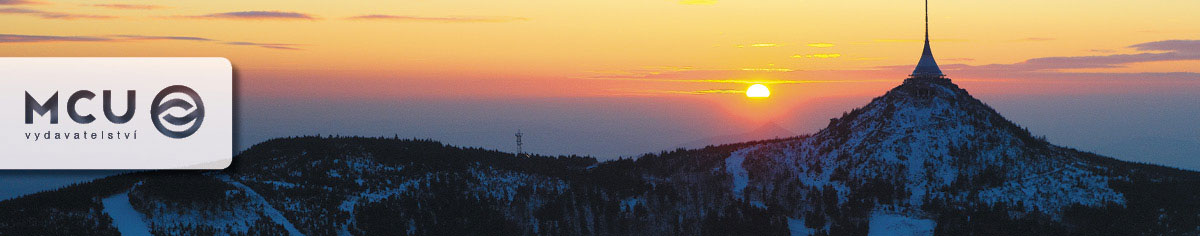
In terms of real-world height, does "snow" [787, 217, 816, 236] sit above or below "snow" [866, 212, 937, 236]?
below

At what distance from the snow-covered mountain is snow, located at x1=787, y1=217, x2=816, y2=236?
0.74 ft

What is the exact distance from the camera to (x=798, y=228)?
16575cm

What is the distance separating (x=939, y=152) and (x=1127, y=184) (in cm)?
2321

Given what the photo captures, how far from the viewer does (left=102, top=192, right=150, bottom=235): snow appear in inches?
4924

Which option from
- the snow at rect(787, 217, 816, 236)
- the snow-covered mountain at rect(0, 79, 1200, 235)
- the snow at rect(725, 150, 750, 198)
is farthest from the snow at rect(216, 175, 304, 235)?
the snow at rect(787, 217, 816, 236)

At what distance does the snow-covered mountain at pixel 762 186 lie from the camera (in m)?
153

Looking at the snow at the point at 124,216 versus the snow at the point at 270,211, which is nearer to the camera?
the snow at the point at 124,216

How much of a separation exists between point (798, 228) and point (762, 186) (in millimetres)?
10024

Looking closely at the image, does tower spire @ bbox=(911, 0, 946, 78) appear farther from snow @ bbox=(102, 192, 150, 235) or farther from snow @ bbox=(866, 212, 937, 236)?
snow @ bbox=(102, 192, 150, 235)

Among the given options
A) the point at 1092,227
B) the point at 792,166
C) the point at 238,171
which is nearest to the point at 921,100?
the point at 792,166

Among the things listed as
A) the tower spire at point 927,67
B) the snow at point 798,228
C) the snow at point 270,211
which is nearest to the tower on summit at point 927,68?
the tower spire at point 927,67

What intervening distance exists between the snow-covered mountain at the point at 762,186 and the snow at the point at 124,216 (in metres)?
6.81

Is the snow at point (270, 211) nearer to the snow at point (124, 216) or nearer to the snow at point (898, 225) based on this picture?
the snow at point (124, 216)

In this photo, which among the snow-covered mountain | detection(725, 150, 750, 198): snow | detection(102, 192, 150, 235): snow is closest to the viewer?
detection(102, 192, 150, 235): snow
